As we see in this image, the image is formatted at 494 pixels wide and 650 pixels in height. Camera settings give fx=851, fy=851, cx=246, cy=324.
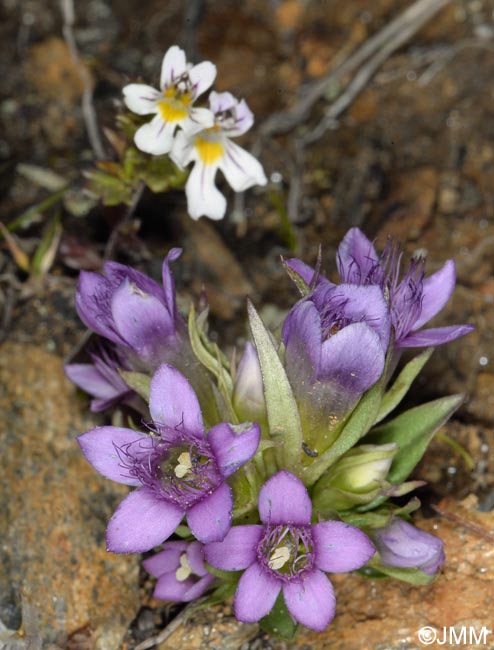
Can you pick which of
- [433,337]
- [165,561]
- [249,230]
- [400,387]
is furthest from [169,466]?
[249,230]

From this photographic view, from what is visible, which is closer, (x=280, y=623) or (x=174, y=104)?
(x=280, y=623)

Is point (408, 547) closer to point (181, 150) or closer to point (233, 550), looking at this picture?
point (233, 550)

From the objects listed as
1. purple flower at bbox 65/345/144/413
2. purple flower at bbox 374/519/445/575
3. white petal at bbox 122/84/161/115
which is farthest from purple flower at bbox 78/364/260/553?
white petal at bbox 122/84/161/115

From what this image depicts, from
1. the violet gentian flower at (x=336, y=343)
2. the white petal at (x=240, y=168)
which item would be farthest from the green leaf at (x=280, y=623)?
the white petal at (x=240, y=168)

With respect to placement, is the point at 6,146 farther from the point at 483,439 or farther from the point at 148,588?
the point at 483,439

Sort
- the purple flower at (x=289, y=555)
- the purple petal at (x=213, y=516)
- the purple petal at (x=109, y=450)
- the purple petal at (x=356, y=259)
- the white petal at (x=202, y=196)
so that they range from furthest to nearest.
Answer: the white petal at (x=202, y=196)
the purple petal at (x=356, y=259)
the purple petal at (x=109, y=450)
the purple flower at (x=289, y=555)
the purple petal at (x=213, y=516)

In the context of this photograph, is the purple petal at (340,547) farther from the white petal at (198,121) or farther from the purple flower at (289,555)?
the white petal at (198,121)
